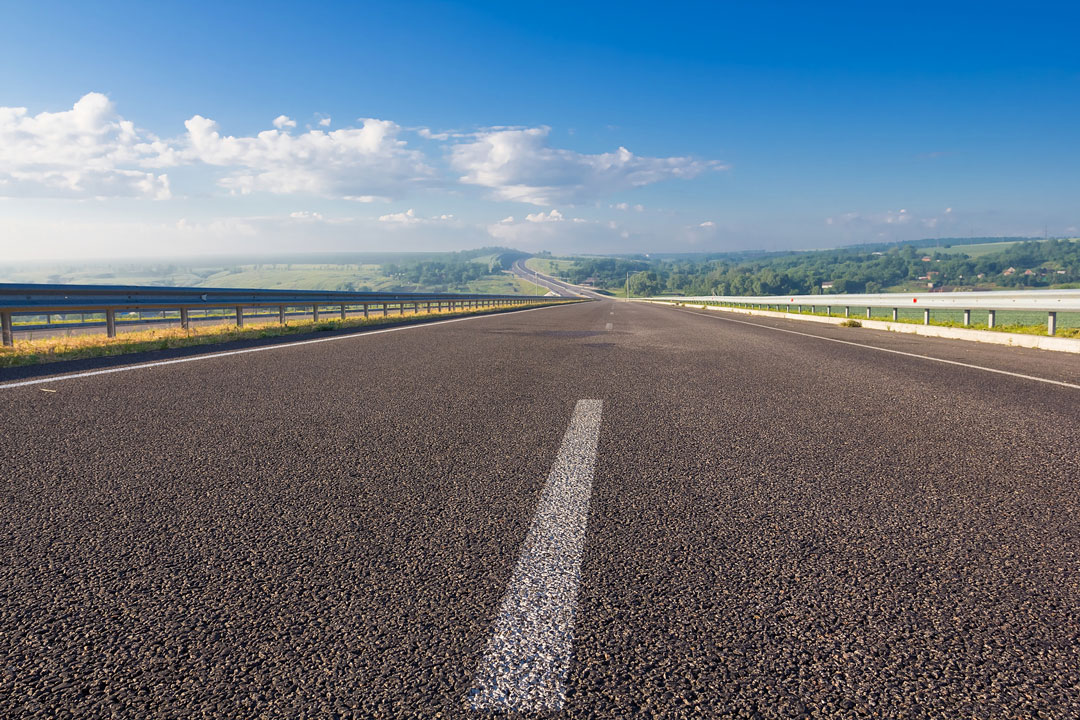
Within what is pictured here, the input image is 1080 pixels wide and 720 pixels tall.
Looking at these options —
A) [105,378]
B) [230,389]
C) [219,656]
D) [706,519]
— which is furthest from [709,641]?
[105,378]

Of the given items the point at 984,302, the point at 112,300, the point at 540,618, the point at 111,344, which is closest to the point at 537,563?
the point at 540,618

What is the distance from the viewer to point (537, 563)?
2.39 metres

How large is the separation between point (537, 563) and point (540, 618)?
412mm

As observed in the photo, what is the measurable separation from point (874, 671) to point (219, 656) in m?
1.81

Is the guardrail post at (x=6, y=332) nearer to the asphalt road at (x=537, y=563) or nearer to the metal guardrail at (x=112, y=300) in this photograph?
the metal guardrail at (x=112, y=300)

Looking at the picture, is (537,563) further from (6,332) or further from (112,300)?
(112,300)

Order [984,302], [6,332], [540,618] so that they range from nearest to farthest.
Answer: [540,618] → [6,332] → [984,302]

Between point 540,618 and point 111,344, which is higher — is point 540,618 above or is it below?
below

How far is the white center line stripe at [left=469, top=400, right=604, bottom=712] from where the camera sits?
163 cm

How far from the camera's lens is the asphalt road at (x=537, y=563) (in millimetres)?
1672

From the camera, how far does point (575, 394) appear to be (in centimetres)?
639

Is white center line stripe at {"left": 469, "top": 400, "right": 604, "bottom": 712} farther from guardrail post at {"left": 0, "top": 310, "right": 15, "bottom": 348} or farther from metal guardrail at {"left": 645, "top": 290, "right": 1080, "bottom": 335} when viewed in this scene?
metal guardrail at {"left": 645, "top": 290, "right": 1080, "bottom": 335}

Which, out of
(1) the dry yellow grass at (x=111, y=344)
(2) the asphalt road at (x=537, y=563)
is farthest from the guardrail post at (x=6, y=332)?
(2) the asphalt road at (x=537, y=563)

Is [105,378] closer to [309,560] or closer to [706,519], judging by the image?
[309,560]
